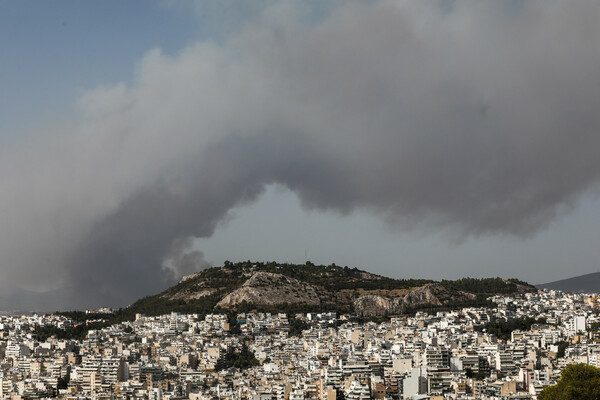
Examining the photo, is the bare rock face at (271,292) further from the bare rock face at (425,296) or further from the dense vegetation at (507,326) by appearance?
the dense vegetation at (507,326)

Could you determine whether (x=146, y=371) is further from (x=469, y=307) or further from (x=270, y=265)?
(x=270, y=265)

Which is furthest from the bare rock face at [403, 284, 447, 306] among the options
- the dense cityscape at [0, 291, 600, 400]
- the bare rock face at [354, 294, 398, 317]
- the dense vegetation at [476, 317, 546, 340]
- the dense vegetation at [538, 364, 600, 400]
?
the dense vegetation at [538, 364, 600, 400]

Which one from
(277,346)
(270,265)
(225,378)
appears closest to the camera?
(225,378)

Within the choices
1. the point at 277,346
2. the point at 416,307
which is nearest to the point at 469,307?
the point at 416,307

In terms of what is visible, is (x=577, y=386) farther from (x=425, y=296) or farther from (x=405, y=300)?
(x=425, y=296)

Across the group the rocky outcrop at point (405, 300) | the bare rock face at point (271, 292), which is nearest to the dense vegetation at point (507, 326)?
the rocky outcrop at point (405, 300)

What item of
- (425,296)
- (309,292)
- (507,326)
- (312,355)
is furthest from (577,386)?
(309,292)

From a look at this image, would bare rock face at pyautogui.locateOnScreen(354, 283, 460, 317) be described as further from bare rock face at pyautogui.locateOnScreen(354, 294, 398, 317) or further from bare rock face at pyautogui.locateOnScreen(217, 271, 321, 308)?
bare rock face at pyautogui.locateOnScreen(217, 271, 321, 308)
